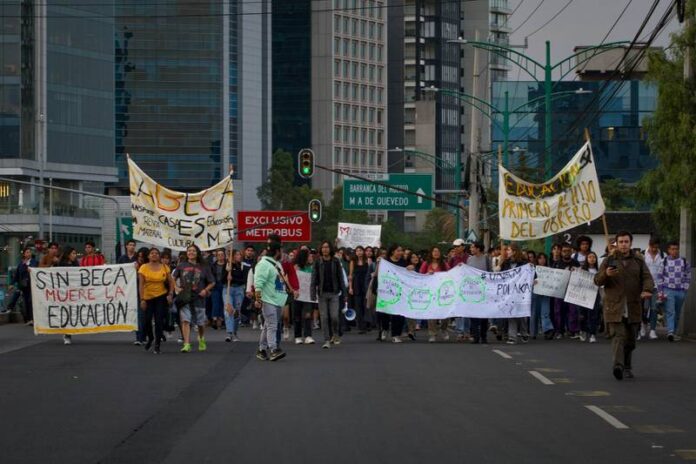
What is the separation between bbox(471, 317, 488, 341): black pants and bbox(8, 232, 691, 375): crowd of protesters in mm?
23

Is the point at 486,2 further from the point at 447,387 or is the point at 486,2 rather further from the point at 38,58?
the point at 447,387

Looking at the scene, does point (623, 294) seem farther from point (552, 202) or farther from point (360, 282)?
point (360, 282)

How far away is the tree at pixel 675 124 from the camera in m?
27.9

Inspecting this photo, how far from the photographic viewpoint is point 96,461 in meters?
10.4

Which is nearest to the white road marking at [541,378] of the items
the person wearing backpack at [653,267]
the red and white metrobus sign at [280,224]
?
the person wearing backpack at [653,267]

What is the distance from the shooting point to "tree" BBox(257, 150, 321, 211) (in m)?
131

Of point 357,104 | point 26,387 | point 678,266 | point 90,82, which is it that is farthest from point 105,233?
→ point 26,387

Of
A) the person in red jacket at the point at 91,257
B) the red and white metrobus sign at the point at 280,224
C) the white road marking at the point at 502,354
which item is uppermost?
the red and white metrobus sign at the point at 280,224

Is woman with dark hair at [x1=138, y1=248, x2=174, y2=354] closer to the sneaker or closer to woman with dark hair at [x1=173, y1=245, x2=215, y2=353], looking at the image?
woman with dark hair at [x1=173, y1=245, x2=215, y2=353]

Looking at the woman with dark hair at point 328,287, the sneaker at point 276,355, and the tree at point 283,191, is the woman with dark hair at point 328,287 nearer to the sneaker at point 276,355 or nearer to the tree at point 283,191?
the sneaker at point 276,355

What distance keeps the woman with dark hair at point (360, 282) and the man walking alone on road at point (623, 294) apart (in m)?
13.9

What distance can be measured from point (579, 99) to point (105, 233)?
38135 mm

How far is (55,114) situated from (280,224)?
4447 centimetres

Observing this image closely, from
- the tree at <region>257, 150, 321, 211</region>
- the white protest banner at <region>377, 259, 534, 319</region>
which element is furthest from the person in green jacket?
the tree at <region>257, 150, 321, 211</region>
